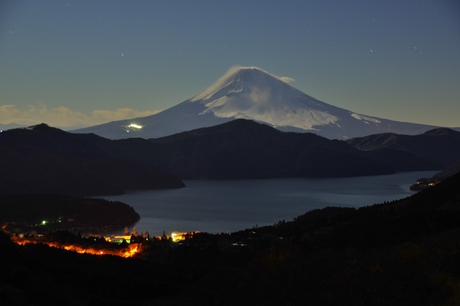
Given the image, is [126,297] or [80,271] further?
[80,271]

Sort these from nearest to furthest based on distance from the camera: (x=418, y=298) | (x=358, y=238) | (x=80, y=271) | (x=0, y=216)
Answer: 1. (x=418, y=298)
2. (x=80, y=271)
3. (x=358, y=238)
4. (x=0, y=216)

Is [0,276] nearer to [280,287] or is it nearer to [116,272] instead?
[116,272]

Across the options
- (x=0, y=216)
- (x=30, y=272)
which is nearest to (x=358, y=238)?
(x=30, y=272)

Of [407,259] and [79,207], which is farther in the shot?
[79,207]

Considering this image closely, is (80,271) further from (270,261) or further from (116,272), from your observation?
(270,261)

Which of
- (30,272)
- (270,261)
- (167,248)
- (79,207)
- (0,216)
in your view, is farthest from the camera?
(79,207)

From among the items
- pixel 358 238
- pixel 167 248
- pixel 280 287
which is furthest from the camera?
pixel 167 248

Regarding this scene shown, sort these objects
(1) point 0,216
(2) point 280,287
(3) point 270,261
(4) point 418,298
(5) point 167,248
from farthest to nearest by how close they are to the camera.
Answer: (1) point 0,216 → (5) point 167,248 → (3) point 270,261 → (2) point 280,287 → (4) point 418,298

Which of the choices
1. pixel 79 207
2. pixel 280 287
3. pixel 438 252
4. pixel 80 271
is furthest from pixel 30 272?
pixel 79 207
